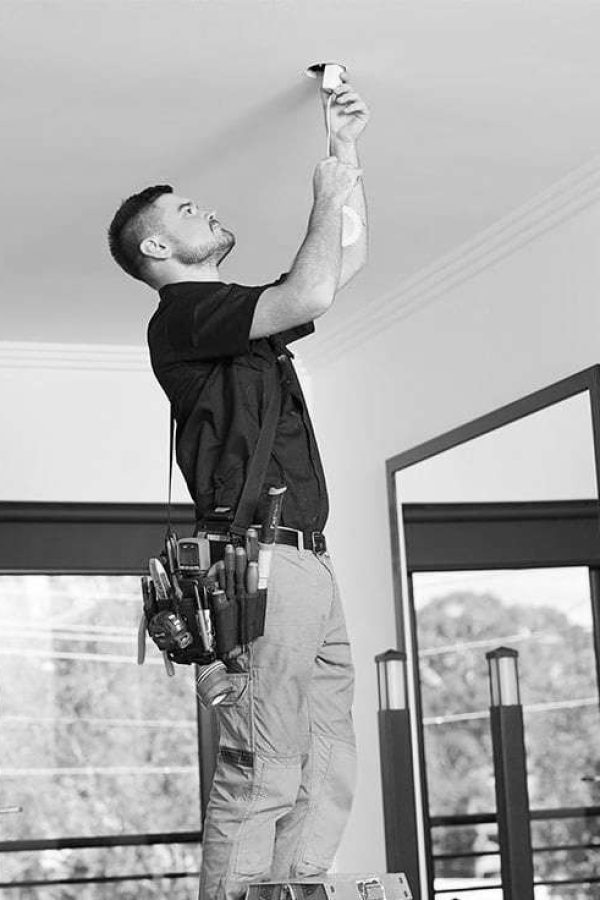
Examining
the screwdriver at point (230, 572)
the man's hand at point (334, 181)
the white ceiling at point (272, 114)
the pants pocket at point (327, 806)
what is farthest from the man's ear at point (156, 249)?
the pants pocket at point (327, 806)

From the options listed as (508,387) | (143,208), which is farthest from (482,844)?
(143,208)

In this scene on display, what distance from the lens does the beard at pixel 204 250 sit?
3.30 metres

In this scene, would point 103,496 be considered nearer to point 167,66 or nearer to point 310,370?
point 310,370

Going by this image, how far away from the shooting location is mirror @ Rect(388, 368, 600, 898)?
4.34m

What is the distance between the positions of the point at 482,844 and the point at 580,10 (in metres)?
2.56

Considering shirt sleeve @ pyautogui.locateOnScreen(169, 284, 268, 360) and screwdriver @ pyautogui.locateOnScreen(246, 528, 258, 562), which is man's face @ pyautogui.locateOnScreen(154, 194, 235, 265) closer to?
shirt sleeve @ pyautogui.locateOnScreen(169, 284, 268, 360)

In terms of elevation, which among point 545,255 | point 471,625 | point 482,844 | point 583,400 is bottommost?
point 482,844

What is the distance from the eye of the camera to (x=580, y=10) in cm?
339

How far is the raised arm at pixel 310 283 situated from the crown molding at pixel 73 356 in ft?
9.28

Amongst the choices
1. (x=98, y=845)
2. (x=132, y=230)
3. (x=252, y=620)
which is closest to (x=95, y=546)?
(x=98, y=845)

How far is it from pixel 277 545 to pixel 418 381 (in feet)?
7.57

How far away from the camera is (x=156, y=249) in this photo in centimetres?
330

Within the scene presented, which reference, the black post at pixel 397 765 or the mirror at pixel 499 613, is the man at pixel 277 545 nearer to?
the mirror at pixel 499 613

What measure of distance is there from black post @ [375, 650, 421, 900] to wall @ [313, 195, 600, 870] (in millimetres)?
615
